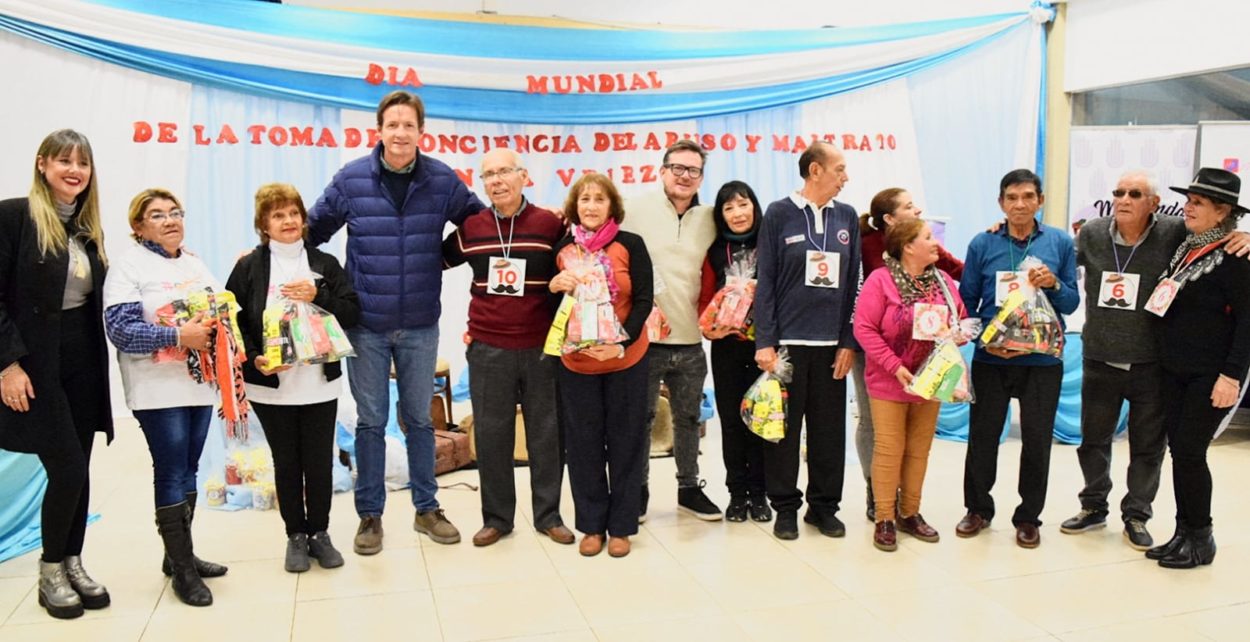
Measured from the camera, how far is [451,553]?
3328 mm

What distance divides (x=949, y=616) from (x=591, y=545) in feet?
4.06

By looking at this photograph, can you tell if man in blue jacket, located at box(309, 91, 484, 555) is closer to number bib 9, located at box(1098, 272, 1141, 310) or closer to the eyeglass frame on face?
the eyeglass frame on face

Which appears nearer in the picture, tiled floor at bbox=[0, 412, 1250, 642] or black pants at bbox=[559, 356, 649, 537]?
tiled floor at bbox=[0, 412, 1250, 642]

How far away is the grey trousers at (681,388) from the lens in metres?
3.48

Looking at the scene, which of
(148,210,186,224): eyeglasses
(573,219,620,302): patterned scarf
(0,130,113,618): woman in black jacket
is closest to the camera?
(0,130,113,618): woman in black jacket

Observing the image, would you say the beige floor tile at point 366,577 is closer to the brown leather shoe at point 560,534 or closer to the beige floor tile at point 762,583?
the brown leather shoe at point 560,534

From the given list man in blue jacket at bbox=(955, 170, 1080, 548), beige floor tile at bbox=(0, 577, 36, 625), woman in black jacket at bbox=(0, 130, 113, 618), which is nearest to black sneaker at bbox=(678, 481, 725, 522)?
man in blue jacket at bbox=(955, 170, 1080, 548)

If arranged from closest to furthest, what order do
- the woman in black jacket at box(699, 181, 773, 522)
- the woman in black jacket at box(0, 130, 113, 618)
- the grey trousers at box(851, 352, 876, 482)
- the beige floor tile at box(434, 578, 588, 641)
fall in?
1. the woman in black jacket at box(0, 130, 113, 618)
2. the beige floor tile at box(434, 578, 588, 641)
3. the woman in black jacket at box(699, 181, 773, 522)
4. the grey trousers at box(851, 352, 876, 482)

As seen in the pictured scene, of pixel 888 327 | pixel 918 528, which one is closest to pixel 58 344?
pixel 888 327

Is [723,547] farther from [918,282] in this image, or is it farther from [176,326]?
[176,326]

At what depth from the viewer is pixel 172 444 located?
2.78 metres

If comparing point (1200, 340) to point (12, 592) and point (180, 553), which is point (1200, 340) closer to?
point (180, 553)

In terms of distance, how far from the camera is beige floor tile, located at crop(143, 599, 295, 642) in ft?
8.59

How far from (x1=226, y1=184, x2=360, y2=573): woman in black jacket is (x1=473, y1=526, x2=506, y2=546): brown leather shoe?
0.51m
